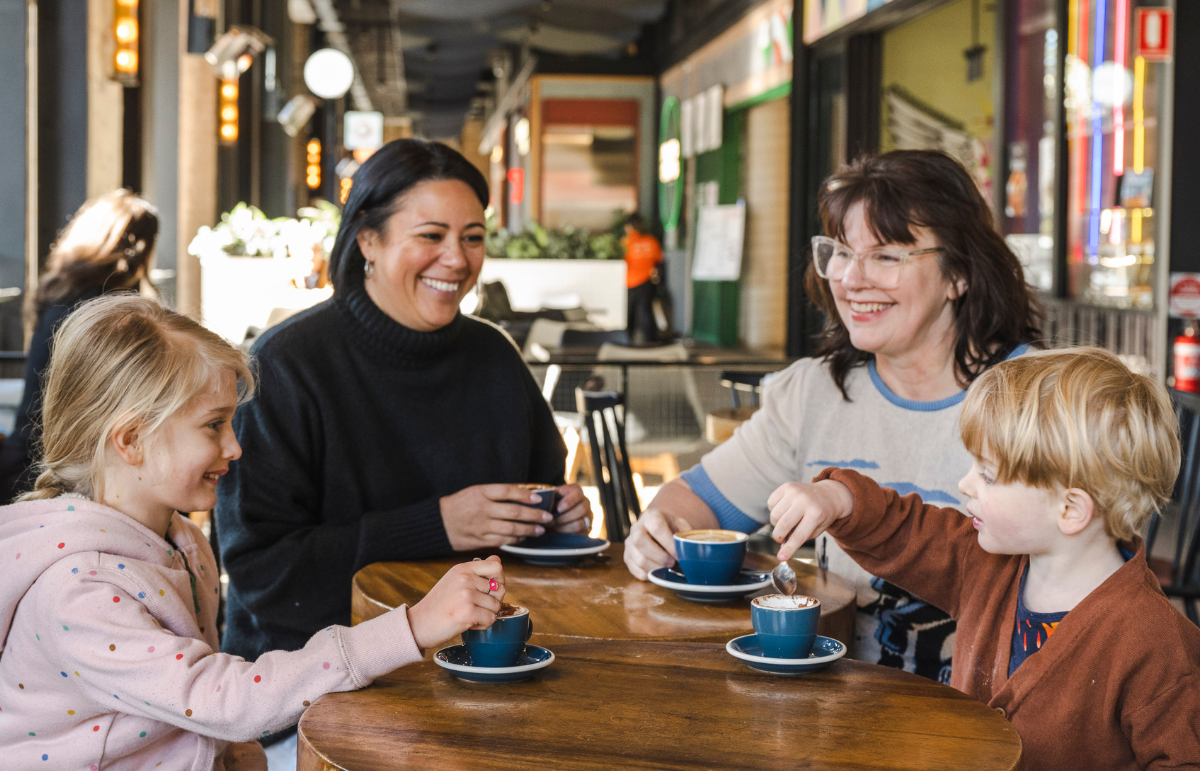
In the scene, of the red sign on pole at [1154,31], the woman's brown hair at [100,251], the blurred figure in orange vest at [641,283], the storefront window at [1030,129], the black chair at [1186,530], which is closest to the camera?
the black chair at [1186,530]

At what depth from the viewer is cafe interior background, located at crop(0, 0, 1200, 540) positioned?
17.9 feet

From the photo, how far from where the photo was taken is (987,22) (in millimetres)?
8938

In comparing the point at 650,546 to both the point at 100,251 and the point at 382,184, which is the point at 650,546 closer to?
the point at 382,184

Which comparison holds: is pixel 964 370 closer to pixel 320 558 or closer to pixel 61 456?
pixel 320 558

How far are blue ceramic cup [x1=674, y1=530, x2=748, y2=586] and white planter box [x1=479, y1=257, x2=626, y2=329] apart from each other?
9354 mm

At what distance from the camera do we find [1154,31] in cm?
529

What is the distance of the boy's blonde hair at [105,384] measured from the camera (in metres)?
1.54

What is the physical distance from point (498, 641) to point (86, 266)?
3.03 meters

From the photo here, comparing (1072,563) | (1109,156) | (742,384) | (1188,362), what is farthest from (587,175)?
(1072,563)

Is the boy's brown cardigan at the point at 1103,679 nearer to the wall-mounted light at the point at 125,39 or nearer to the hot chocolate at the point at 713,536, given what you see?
the hot chocolate at the point at 713,536

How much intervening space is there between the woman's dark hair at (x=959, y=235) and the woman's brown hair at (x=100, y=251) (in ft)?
8.62

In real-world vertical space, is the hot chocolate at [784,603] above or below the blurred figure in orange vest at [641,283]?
below

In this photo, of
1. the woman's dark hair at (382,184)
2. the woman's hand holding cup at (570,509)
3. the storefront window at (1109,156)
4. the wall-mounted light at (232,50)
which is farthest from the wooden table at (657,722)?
the wall-mounted light at (232,50)

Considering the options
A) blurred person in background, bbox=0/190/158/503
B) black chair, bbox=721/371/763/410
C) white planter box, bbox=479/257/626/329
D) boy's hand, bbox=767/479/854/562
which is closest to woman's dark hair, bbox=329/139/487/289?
boy's hand, bbox=767/479/854/562
